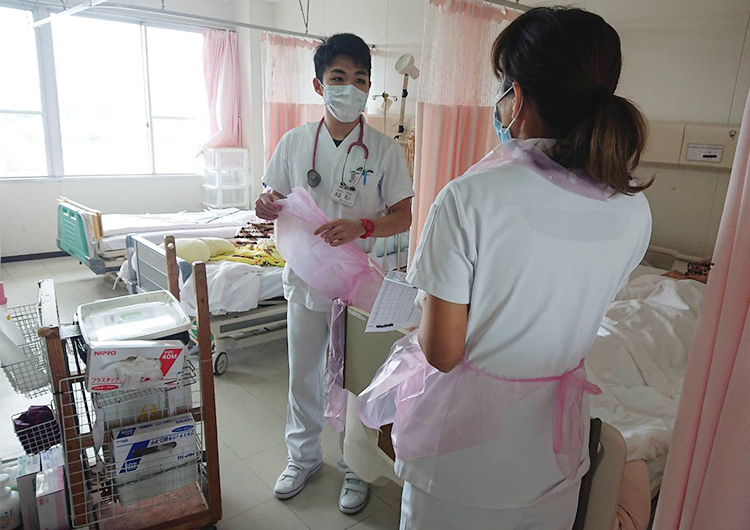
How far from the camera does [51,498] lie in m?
1.55

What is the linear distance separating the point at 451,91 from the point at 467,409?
210 centimetres

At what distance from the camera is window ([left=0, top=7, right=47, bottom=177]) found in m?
5.13

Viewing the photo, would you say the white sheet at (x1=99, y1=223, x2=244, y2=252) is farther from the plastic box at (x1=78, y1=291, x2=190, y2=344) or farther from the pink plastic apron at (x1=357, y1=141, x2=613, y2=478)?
the pink plastic apron at (x1=357, y1=141, x2=613, y2=478)

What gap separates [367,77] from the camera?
1.94 m

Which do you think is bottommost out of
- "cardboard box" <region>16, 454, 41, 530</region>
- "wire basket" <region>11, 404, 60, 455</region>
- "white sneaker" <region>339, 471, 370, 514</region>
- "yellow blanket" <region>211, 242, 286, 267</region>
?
"white sneaker" <region>339, 471, 370, 514</region>

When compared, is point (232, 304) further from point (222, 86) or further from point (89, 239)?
point (222, 86)

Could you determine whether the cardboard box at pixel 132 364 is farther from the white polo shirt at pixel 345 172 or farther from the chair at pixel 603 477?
the chair at pixel 603 477

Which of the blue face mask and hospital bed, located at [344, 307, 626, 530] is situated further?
hospital bed, located at [344, 307, 626, 530]

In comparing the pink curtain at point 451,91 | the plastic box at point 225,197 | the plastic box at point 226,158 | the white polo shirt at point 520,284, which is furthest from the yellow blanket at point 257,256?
the plastic box at point 226,158

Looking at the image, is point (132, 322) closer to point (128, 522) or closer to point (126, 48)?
point (128, 522)

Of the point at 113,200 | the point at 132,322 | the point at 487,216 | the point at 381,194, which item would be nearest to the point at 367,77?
the point at 381,194

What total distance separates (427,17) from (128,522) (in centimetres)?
248

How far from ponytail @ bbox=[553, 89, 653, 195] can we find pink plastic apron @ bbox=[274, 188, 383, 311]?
1.08 m

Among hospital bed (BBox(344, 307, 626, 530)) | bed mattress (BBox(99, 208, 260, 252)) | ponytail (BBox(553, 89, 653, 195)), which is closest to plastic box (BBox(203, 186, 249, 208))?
bed mattress (BBox(99, 208, 260, 252))
